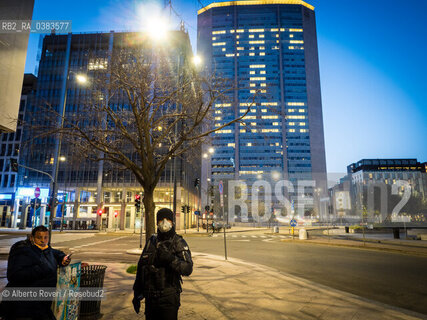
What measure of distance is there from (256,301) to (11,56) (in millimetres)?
10922

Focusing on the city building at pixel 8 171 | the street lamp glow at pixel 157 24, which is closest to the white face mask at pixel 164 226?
the street lamp glow at pixel 157 24

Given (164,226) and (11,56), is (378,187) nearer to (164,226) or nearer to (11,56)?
(164,226)

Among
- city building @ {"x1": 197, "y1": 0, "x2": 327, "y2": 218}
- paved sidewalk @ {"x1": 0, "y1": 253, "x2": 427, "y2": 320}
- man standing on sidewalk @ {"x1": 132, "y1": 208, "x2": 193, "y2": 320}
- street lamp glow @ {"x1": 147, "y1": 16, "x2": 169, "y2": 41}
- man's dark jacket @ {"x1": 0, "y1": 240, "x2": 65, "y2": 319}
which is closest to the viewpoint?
man standing on sidewalk @ {"x1": 132, "y1": 208, "x2": 193, "y2": 320}

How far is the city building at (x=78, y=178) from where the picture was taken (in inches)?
1756

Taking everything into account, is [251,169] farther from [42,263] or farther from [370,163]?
[42,263]

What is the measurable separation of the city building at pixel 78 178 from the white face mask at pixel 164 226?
126ft

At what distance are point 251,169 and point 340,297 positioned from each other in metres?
117

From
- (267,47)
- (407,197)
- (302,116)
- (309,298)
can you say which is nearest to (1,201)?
(309,298)

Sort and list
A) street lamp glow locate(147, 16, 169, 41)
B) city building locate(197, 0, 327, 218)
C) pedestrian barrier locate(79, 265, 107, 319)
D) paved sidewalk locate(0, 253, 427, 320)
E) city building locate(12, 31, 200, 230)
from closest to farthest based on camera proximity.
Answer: pedestrian barrier locate(79, 265, 107, 319)
paved sidewalk locate(0, 253, 427, 320)
street lamp glow locate(147, 16, 169, 41)
city building locate(12, 31, 200, 230)
city building locate(197, 0, 327, 218)

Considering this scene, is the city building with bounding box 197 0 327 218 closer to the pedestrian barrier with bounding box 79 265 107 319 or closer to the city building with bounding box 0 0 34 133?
the city building with bounding box 0 0 34 133

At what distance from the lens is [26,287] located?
317 cm

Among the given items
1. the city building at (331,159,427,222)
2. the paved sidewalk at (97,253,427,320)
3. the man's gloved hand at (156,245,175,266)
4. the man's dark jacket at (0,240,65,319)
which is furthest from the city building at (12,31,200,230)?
the city building at (331,159,427,222)

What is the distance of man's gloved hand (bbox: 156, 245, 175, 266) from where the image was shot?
115 inches

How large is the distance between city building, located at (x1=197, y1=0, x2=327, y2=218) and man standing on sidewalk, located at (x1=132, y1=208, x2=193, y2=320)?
11676cm
